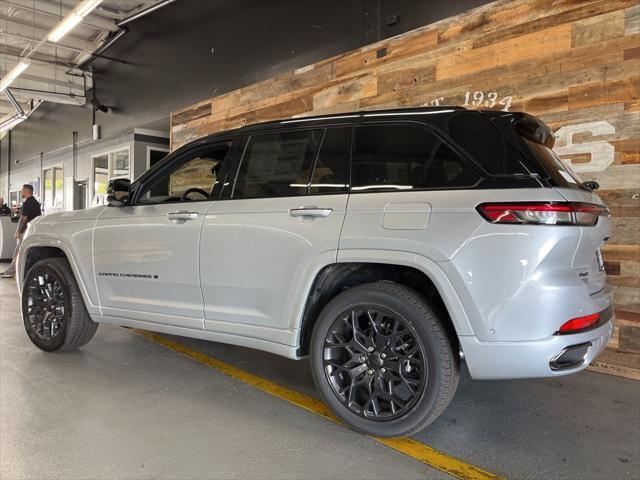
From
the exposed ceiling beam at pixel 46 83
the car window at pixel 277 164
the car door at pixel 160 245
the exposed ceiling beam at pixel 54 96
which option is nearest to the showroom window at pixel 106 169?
the exposed ceiling beam at pixel 54 96

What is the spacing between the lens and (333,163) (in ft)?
9.14

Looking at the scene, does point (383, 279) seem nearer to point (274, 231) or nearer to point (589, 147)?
point (274, 231)

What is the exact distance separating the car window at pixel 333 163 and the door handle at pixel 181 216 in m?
0.87

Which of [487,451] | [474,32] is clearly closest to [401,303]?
[487,451]

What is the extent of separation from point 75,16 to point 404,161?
7.47 metres

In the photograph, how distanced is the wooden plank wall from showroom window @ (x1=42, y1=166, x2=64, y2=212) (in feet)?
50.6

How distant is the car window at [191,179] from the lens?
3.35 meters

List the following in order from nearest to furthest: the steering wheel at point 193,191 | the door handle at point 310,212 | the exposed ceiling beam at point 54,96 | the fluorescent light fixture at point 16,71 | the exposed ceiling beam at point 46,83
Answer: the door handle at point 310,212 < the steering wheel at point 193,191 < the fluorescent light fixture at point 16,71 < the exposed ceiling beam at point 46,83 < the exposed ceiling beam at point 54,96

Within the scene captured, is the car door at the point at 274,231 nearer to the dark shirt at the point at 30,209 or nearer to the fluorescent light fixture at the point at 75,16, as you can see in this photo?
the fluorescent light fixture at the point at 75,16

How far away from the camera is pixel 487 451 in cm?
244

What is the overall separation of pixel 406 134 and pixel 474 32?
269 centimetres

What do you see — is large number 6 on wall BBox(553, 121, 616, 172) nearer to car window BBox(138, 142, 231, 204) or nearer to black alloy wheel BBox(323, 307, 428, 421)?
black alloy wheel BBox(323, 307, 428, 421)

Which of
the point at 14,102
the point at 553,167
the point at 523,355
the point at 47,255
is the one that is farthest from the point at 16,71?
the point at 523,355

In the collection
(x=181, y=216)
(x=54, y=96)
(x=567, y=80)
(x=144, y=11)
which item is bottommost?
(x=181, y=216)
